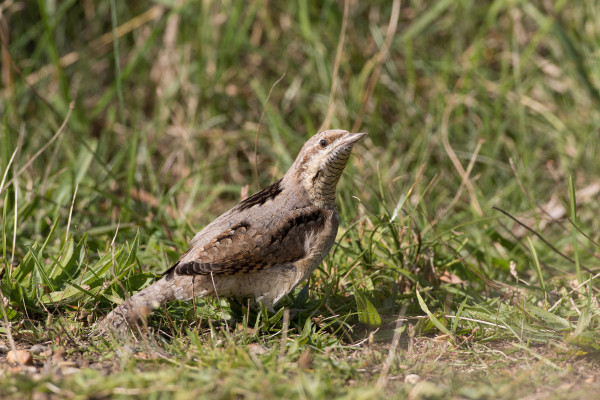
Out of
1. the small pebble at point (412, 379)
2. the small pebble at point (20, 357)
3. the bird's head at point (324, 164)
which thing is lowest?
the small pebble at point (412, 379)

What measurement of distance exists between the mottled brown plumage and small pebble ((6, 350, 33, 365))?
40 cm

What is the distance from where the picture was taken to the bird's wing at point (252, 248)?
10.5ft

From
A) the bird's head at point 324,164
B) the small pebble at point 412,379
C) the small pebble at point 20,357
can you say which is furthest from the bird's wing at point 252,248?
the small pebble at point 412,379

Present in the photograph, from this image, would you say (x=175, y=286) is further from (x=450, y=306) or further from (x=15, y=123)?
(x=15, y=123)

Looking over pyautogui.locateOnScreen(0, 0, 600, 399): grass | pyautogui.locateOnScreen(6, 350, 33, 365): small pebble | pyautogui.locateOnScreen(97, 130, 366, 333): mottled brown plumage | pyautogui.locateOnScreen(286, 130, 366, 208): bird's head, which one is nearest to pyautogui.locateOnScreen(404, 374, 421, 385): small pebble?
pyautogui.locateOnScreen(0, 0, 600, 399): grass

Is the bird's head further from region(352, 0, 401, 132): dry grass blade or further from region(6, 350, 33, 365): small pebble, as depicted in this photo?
region(352, 0, 401, 132): dry grass blade

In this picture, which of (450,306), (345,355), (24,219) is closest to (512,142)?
(450,306)

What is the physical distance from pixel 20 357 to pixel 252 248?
3.71 ft

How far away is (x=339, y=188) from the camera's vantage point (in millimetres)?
5176

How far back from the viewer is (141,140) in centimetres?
614

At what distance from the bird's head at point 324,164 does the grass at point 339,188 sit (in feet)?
1.06

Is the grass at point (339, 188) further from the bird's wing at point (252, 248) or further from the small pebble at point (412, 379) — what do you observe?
the bird's wing at point (252, 248)

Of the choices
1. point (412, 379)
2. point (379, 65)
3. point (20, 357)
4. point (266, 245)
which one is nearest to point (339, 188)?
point (379, 65)

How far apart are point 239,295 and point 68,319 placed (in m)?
0.85
